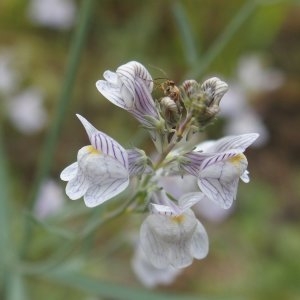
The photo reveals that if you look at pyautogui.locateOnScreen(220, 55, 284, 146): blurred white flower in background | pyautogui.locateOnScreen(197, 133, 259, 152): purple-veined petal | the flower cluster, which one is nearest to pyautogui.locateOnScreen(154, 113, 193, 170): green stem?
the flower cluster

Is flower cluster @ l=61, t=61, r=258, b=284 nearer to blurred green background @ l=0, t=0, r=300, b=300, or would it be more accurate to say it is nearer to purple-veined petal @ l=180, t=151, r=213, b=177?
purple-veined petal @ l=180, t=151, r=213, b=177

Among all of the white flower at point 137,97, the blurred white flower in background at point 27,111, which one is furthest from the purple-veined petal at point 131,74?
the blurred white flower in background at point 27,111

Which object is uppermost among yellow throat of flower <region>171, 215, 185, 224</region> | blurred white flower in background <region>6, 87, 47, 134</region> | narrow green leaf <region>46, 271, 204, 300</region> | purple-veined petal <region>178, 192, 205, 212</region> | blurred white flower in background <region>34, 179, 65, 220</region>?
purple-veined petal <region>178, 192, 205, 212</region>

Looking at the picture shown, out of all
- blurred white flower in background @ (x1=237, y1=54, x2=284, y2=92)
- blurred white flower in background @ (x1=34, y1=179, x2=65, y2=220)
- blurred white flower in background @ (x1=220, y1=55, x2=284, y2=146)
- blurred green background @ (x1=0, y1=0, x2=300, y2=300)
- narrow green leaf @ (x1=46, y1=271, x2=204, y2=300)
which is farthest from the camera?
blurred white flower in background @ (x1=237, y1=54, x2=284, y2=92)

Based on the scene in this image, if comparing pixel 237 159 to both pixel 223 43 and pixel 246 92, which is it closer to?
pixel 223 43

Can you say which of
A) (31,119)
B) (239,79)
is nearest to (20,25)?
(31,119)

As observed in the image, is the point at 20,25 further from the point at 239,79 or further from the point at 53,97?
the point at 239,79
